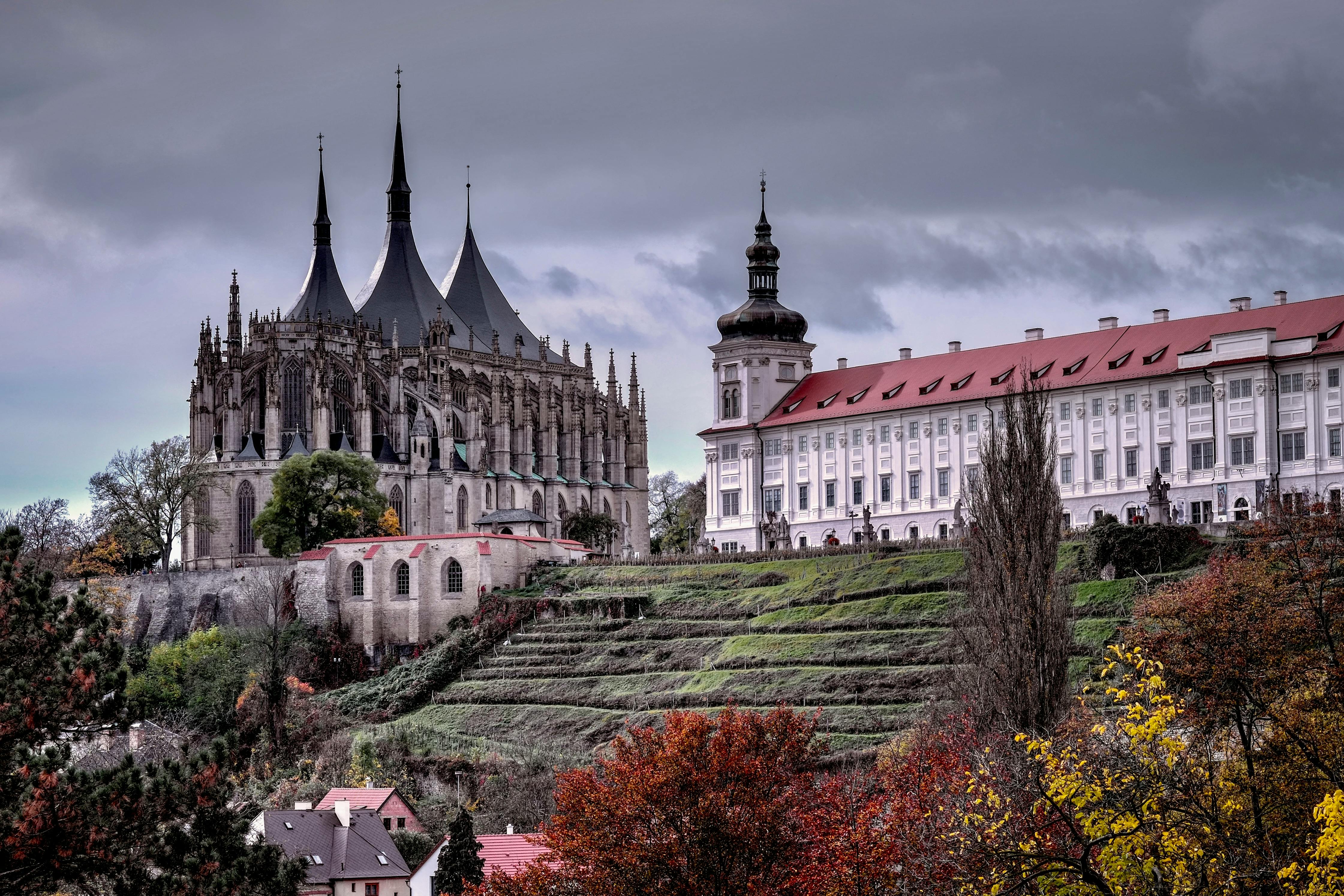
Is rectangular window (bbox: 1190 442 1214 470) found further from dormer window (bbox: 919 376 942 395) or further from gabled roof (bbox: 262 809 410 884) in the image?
gabled roof (bbox: 262 809 410 884)

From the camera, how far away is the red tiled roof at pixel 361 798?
54.9 metres

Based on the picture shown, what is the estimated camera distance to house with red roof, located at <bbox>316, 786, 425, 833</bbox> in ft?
180

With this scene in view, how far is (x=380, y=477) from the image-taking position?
99625 millimetres

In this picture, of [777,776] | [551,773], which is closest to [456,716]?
[551,773]

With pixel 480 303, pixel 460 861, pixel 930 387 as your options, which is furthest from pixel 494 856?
pixel 480 303

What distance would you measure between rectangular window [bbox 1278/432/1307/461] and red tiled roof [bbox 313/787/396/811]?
32994 mm

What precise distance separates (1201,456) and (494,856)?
36017 mm

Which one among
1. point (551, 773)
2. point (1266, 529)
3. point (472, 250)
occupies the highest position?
point (472, 250)

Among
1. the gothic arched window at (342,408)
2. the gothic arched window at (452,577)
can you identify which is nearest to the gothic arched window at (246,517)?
the gothic arched window at (342,408)

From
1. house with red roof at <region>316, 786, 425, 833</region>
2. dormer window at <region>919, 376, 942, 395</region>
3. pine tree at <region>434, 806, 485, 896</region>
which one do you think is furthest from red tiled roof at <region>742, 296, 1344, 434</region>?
pine tree at <region>434, 806, 485, 896</region>

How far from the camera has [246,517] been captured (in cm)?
9612

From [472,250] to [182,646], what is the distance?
160 feet

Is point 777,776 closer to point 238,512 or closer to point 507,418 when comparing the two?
point 238,512

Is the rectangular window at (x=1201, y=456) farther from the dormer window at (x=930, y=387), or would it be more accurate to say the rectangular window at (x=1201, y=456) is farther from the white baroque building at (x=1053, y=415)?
the dormer window at (x=930, y=387)
